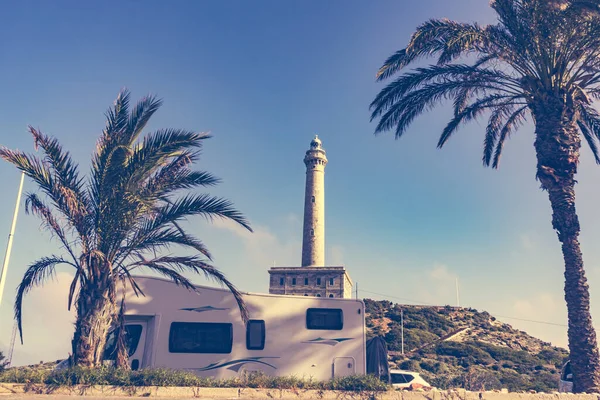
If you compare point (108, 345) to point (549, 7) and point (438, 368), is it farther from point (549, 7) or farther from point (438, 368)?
point (438, 368)

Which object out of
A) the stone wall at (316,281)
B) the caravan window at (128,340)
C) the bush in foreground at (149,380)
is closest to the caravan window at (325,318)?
the bush in foreground at (149,380)

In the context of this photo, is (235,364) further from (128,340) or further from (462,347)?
(462,347)

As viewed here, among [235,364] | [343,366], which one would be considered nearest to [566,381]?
[343,366]

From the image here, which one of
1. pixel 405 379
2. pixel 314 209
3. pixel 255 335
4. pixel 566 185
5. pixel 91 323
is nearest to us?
pixel 91 323

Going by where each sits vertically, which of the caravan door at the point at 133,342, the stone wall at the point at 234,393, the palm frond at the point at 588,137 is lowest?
the stone wall at the point at 234,393

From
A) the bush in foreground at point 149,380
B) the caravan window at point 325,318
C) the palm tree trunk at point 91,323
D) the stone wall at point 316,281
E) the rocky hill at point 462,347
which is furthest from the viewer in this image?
the stone wall at point 316,281

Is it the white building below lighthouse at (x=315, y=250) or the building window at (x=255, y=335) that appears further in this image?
the white building below lighthouse at (x=315, y=250)

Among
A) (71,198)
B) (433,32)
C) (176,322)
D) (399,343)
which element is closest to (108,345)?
(176,322)

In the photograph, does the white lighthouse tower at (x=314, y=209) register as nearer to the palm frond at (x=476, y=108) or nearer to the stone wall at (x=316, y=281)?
the stone wall at (x=316, y=281)

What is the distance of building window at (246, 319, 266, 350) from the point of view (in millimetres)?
15086

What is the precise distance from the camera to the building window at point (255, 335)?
49.5 feet

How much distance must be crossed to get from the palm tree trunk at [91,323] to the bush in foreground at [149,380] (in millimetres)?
720

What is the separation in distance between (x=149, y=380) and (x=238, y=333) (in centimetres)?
482

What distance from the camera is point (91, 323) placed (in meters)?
11.5
